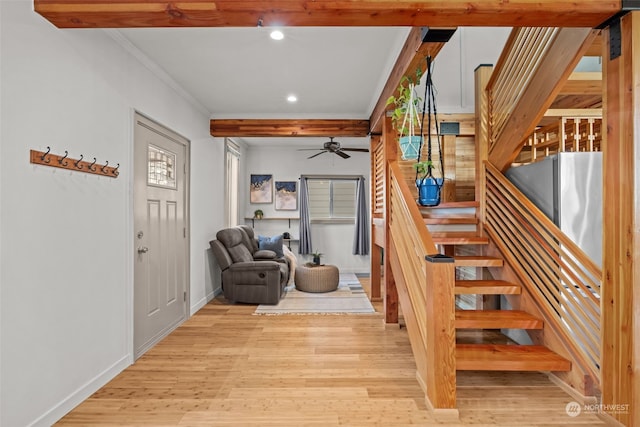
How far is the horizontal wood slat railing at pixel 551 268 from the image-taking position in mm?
2076

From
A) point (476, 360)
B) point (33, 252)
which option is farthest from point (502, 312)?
point (33, 252)

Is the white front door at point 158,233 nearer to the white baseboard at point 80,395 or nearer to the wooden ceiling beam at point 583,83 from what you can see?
the white baseboard at point 80,395

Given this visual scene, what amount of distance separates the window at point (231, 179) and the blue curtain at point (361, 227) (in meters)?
2.43

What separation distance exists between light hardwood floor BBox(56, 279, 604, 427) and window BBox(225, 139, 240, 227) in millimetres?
2735

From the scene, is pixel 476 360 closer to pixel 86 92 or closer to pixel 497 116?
pixel 497 116

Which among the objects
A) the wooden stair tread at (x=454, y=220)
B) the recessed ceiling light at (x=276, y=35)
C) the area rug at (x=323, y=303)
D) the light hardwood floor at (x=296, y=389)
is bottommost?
the light hardwood floor at (x=296, y=389)

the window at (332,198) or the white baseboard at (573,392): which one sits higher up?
the window at (332,198)

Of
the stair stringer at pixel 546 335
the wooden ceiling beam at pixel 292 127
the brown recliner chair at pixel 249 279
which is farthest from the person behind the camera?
the wooden ceiling beam at pixel 292 127

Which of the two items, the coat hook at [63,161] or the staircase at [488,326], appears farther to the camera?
the staircase at [488,326]

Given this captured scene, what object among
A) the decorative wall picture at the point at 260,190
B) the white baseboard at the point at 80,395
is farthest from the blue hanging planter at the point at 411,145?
the decorative wall picture at the point at 260,190

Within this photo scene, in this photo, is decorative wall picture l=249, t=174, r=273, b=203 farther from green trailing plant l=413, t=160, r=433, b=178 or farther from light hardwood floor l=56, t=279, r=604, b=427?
green trailing plant l=413, t=160, r=433, b=178

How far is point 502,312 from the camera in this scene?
2.59 metres

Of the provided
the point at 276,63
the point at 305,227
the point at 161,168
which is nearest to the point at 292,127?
the point at 276,63

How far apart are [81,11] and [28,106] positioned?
578 millimetres
